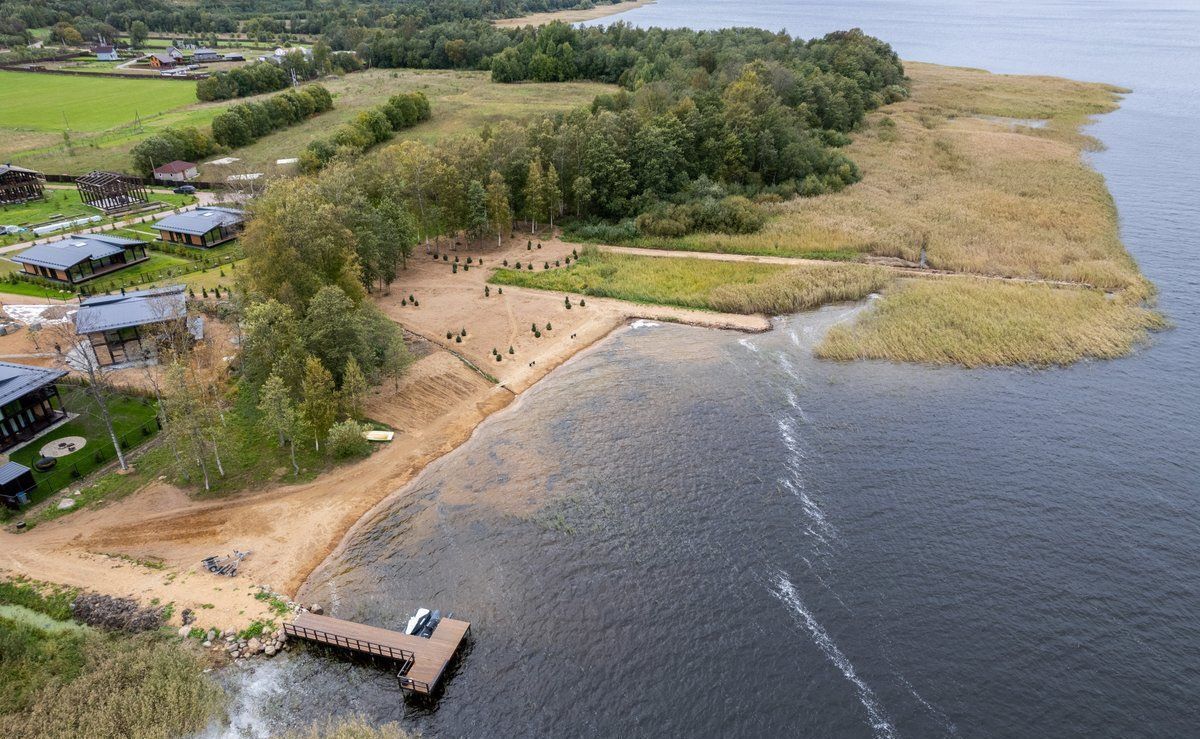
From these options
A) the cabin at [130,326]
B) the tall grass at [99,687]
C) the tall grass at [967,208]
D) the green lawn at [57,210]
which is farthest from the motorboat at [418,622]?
the green lawn at [57,210]

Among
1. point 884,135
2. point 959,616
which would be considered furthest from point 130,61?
point 959,616

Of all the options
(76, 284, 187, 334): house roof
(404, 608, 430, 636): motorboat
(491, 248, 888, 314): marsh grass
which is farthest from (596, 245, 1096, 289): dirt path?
(404, 608, 430, 636): motorboat

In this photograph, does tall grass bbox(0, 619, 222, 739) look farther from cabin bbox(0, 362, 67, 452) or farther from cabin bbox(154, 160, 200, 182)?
cabin bbox(154, 160, 200, 182)

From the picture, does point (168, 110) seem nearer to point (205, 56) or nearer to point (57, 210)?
point (57, 210)

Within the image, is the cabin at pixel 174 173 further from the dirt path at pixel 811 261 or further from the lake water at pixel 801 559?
the lake water at pixel 801 559

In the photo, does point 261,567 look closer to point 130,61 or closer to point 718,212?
point 718,212

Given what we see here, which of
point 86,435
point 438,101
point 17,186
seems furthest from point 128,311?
point 438,101
